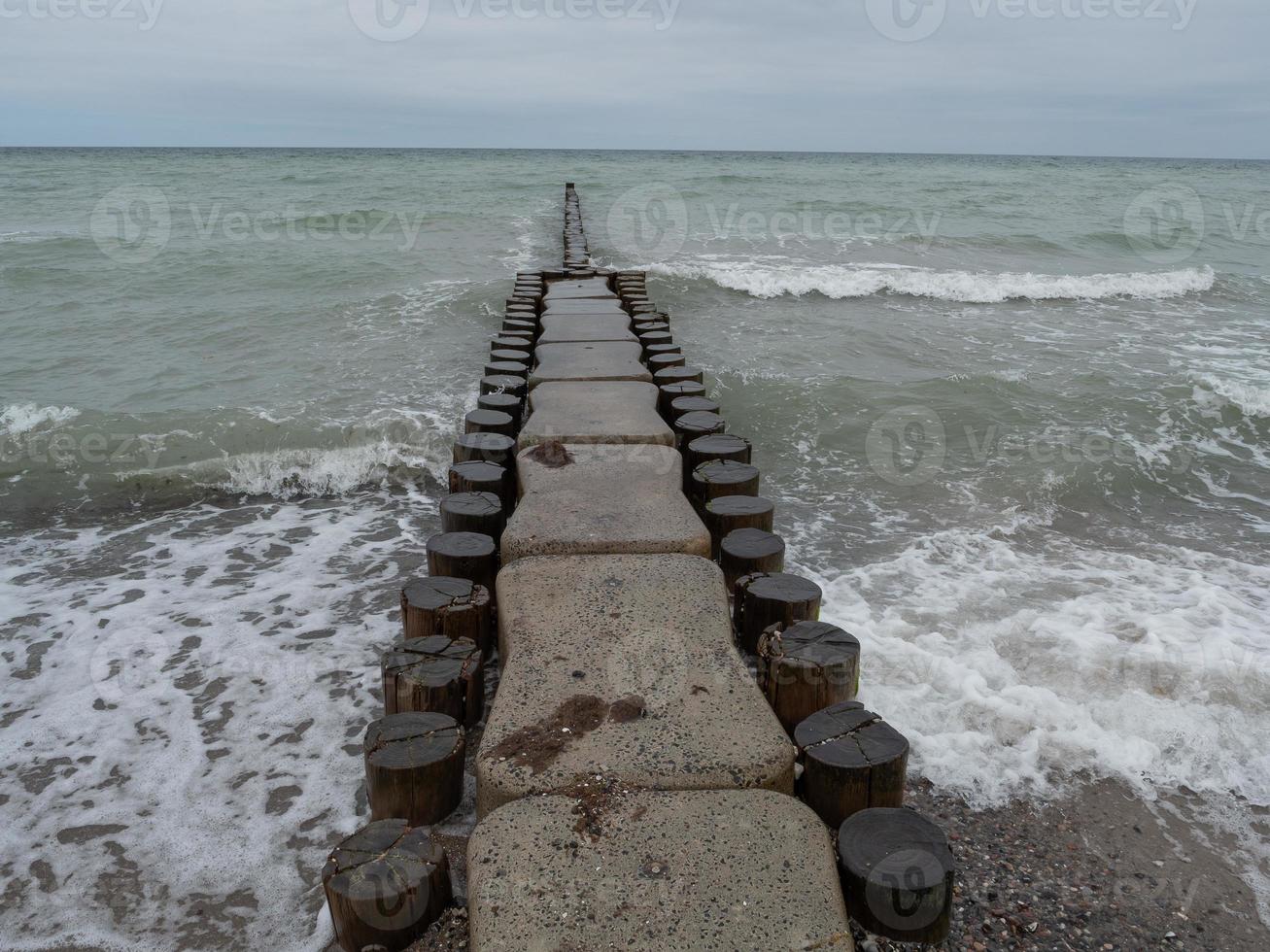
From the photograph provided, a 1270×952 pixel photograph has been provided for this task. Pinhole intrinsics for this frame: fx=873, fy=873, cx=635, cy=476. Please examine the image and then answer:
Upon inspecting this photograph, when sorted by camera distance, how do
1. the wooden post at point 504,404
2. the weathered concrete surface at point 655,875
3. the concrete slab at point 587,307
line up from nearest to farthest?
the weathered concrete surface at point 655,875 < the wooden post at point 504,404 < the concrete slab at point 587,307

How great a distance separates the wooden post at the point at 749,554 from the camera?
3.75 m

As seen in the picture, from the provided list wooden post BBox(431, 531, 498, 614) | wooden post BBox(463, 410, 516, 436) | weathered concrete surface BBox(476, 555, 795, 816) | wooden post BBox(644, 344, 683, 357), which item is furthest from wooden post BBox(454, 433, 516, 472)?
wooden post BBox(644, 344, 683, 357)

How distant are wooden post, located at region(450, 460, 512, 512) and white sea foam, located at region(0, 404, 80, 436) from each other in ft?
15.8

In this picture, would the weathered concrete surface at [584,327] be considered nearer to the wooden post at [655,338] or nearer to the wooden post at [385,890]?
the wooden post at [655,338]

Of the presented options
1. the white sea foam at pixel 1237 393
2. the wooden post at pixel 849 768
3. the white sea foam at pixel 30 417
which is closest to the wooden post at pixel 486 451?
the wooden post at pixel 849 768

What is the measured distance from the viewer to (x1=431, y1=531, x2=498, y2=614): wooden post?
148 inches

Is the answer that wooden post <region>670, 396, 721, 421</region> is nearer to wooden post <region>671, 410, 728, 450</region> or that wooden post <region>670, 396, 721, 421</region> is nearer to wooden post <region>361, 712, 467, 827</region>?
wooden post <region>671, 410, 728, 450</region>

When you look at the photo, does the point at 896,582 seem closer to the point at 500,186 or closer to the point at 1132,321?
the point at 1132,321

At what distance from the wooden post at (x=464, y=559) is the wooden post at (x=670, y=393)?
2.30 m

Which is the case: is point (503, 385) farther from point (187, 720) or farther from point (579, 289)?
point (579, 289)

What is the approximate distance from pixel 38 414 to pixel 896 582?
7.24m

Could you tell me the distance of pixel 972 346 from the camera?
33.8 ft

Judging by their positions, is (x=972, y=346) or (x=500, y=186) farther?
(x=500, y=186)

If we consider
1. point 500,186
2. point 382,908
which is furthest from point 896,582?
point 500,186
